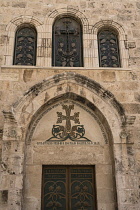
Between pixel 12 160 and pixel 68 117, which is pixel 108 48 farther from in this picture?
pixel 12 160

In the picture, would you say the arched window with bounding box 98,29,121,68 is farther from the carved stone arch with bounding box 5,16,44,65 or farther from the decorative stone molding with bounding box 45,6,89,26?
the carved stone arch with bounding box 5,16,44,65

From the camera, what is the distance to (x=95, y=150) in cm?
691

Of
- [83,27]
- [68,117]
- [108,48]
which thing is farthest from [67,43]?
[68,117]

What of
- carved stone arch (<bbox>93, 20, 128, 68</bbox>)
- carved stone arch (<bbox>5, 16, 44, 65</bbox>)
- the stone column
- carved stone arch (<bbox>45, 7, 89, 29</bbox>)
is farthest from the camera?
carved stone arch (<bbox>45, 7, 89, 29</bbox>)

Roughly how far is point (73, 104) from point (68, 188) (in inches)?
94.7

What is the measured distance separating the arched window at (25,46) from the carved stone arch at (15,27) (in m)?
0.17

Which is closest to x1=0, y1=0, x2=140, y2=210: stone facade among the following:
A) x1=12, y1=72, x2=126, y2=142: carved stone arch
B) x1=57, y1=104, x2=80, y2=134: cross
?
x1=12, y1=72, x2=126, y2=142: carved stone arch

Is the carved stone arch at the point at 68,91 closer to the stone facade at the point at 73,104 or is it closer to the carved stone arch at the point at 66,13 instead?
the stone facade at the point at 73,104

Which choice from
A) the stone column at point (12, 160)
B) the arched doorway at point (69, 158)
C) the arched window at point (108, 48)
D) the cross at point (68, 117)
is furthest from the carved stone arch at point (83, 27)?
the stone column at point (12, 160)

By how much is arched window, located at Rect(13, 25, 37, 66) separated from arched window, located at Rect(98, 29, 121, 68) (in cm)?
214

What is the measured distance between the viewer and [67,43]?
8.05 m

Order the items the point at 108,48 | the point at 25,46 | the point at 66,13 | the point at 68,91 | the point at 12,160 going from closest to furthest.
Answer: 1. the point at 12,160
2. the point at 68,91
3. the point at 25,46
4. the point at 108,48
5. the point at 66,13

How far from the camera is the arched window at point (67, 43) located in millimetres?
7801

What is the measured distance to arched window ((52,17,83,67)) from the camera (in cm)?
780
